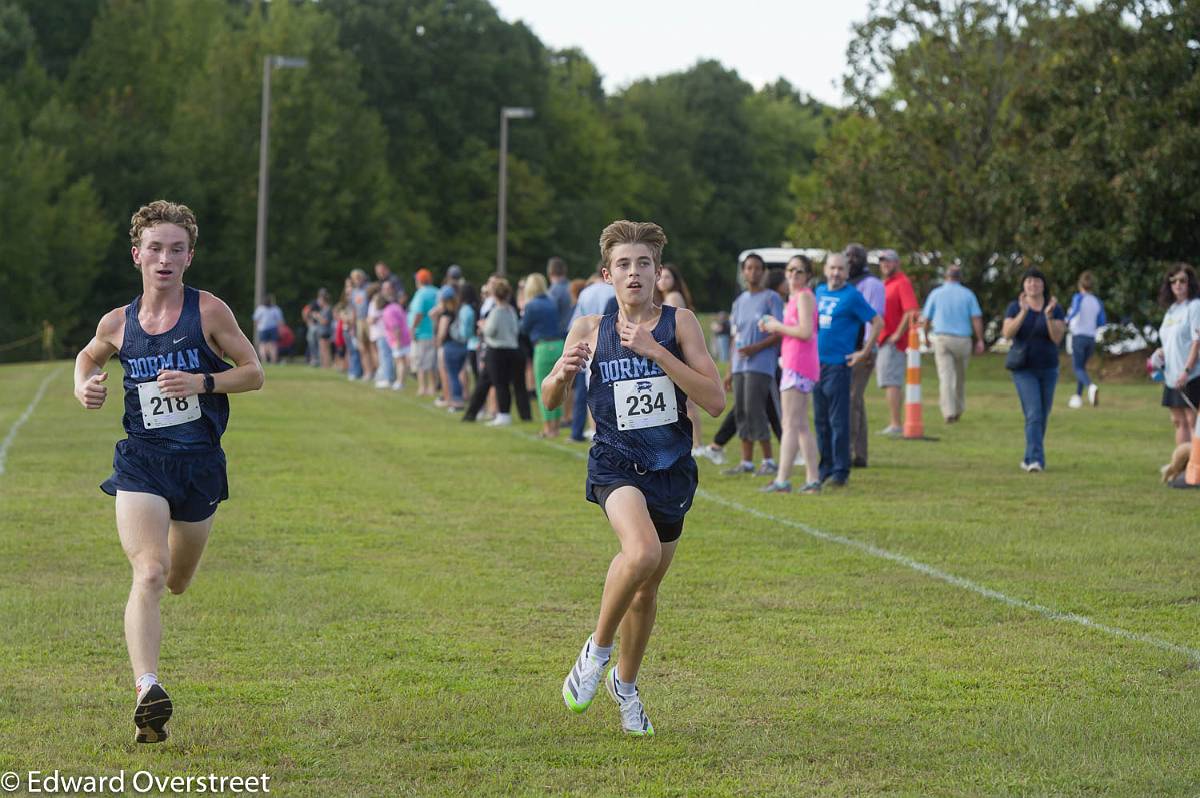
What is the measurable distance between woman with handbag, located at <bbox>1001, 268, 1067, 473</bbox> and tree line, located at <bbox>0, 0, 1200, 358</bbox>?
17.6 m

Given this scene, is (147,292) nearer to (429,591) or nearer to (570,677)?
(570,677)

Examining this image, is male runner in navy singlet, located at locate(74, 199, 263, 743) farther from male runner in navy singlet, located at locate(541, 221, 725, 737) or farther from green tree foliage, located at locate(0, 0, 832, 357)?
green tree foliage, located at locate(0, 0, 832, 357)

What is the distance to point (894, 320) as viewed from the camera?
2017 cm

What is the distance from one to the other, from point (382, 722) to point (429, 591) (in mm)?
3166

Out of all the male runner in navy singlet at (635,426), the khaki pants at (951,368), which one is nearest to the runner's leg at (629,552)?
the male runner in navy singlet at (635,426)

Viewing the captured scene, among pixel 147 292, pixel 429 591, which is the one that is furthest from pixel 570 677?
pixel 429 591

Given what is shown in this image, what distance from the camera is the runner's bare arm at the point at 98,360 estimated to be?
22.0ft

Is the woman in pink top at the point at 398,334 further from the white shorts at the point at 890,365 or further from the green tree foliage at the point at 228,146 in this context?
the green tree foliage at the point at 228,146

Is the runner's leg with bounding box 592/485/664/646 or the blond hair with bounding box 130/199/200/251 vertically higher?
the blond hair with bounding box 130/199/200/251

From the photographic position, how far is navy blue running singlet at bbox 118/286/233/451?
6.68 m

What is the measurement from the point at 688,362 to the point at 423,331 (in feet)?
74.1

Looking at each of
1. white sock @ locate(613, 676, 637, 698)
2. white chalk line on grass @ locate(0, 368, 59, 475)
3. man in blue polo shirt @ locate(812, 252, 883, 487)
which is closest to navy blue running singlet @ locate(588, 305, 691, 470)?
white sock @ locate(613, 676, 637, 698)

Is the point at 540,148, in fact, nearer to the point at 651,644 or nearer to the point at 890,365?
the point at 890,365

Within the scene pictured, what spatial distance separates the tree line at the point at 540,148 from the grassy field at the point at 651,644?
64.6 feet
